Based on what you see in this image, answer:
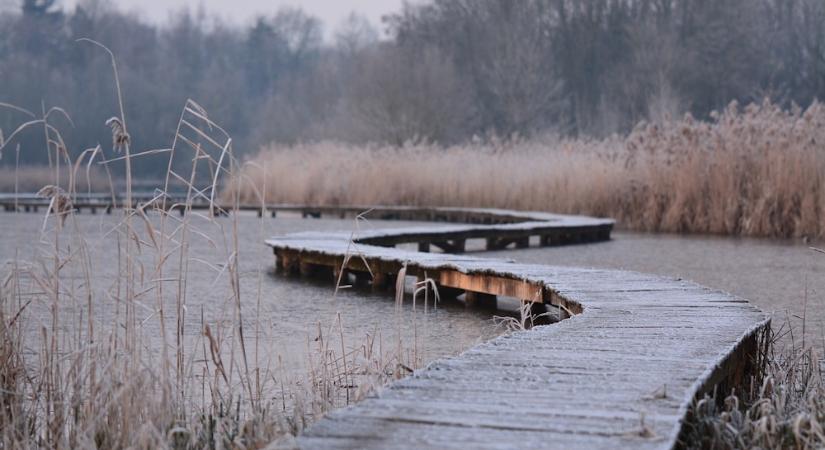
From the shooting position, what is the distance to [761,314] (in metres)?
3.91

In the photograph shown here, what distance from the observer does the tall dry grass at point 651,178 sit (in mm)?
9742

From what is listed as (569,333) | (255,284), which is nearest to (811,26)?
(255,284)

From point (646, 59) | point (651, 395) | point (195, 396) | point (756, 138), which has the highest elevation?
point (646, 59)

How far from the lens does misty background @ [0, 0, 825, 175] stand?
27562 mm

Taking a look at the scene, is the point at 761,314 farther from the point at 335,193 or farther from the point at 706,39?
the point at 706,39

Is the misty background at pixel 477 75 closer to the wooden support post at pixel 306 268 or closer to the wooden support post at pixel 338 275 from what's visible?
the wooden support post at pixel 306 268

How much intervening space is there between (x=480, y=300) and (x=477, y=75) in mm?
27459

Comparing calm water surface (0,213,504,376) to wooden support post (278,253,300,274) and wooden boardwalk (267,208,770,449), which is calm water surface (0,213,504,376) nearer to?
wooden support post (278,253,300,274)

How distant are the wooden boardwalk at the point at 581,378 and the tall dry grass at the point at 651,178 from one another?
4.39m

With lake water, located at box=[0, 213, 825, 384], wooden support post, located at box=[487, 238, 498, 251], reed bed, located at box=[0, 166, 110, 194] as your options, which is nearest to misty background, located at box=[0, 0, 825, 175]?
reed bed, located at box=[0, 166, 110, 194]

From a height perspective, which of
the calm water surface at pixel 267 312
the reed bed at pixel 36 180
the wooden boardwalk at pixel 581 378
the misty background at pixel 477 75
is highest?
the misty background at pixel 477 75

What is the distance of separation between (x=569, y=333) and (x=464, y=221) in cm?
992

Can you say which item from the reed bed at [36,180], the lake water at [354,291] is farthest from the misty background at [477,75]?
the lake water at [354,291]

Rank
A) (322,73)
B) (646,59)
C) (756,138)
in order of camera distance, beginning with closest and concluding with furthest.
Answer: (756,138)
(646,59)
(322,73)
